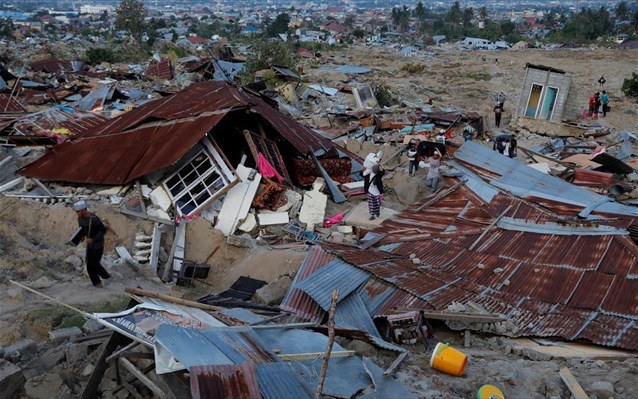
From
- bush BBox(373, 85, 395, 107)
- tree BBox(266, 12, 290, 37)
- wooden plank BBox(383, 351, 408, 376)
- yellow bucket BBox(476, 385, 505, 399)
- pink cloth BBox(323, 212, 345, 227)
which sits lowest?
tree BBox(266, 12, 290, 37)

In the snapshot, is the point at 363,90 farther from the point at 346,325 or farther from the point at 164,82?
the point at 346,325

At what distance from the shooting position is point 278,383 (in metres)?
3.36

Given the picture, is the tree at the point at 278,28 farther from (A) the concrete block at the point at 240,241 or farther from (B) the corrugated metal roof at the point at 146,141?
(A) the concrete block at the point at 240,241

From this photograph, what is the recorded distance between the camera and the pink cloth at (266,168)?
879cm

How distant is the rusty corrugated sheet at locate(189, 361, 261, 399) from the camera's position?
121 inches

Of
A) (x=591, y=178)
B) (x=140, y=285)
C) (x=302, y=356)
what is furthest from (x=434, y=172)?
(x=302, y=356)

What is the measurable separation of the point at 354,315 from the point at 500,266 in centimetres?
199

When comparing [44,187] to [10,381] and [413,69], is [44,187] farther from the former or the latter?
[413,69]

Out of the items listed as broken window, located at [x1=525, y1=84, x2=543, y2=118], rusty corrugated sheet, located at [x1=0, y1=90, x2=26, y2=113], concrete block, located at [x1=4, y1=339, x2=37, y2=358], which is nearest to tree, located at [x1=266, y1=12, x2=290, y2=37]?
broken window, located at [x1=525, y1=84, x2=543, y2=118]

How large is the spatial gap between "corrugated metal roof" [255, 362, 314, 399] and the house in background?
14291 millimetres

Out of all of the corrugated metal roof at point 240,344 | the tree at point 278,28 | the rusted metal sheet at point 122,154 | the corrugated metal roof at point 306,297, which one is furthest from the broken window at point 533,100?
the tree at point 278,28

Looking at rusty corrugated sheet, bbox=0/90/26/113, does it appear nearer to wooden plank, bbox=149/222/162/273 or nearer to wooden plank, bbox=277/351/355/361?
wooden plank, bbox=149/222/162/273

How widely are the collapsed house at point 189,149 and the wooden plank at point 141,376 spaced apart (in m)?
4.63

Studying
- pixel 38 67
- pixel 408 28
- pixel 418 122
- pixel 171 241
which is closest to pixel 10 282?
pixel 171 241
